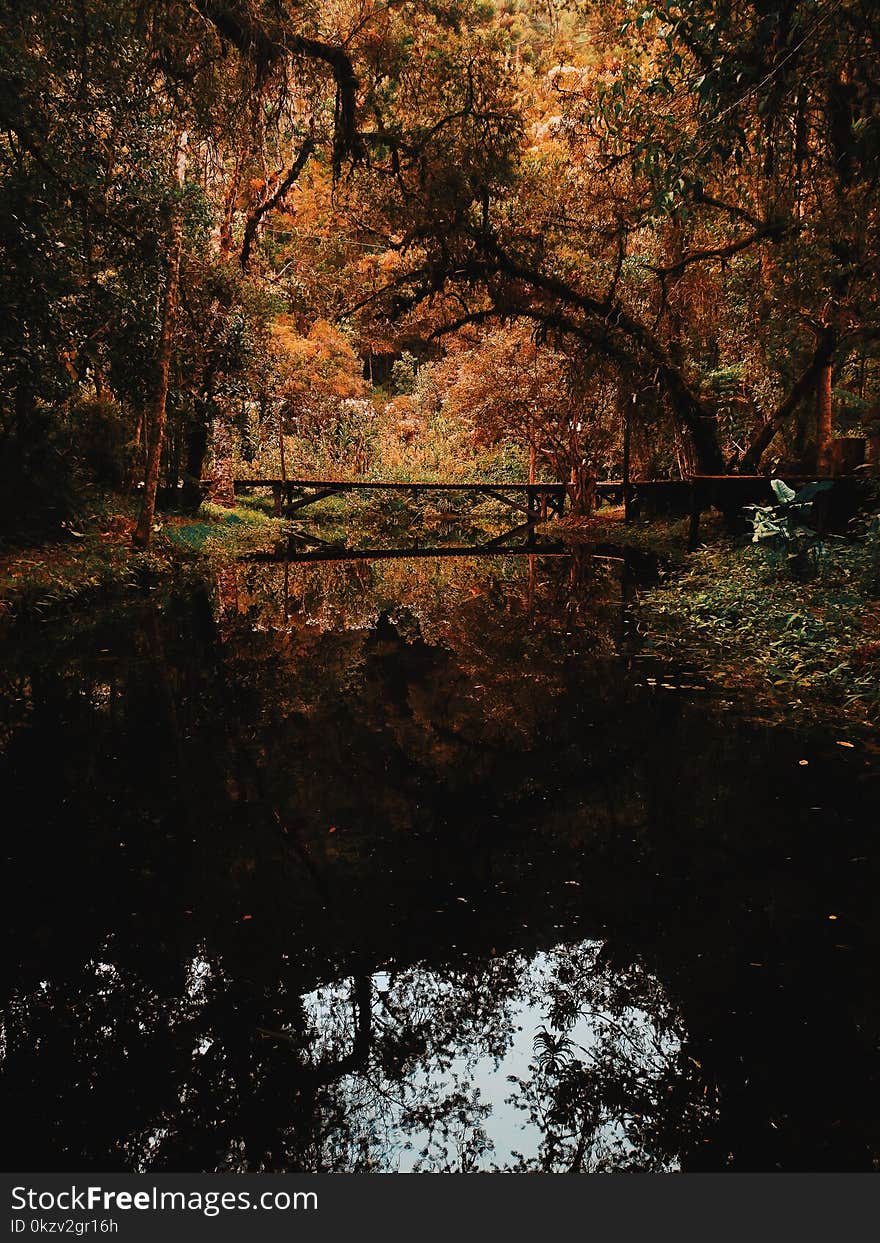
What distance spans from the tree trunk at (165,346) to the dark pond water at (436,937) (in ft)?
26.8

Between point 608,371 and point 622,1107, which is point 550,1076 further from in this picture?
point 608,371

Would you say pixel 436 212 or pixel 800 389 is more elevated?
pixel 436 212

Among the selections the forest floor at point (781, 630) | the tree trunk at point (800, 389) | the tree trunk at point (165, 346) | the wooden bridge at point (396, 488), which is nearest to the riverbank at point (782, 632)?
the forest floor at point (781, 630)

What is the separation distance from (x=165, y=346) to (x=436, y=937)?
40.1ft

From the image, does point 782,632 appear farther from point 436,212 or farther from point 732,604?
point 436,212

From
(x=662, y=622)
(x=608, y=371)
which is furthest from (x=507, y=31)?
(x=662, y=622)

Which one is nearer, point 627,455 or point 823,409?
point 823,409

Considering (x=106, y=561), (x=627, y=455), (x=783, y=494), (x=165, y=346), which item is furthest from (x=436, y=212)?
(x=627, y=455)

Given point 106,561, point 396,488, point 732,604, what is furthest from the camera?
point 396,488

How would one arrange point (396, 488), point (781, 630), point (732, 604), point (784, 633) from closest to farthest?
point (784, 633), point (781, 630), point (732, 604), point (396, 488)

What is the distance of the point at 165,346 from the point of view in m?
12.6

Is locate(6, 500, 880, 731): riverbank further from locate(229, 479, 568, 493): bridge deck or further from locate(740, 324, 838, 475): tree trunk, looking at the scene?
locate(229, 479, 568, 493): bridge deck

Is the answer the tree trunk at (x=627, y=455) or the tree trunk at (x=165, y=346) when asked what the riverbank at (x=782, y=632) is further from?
the tree trunk at (x=165, y=346)

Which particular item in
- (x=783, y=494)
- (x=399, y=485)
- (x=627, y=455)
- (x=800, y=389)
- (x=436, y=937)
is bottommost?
Answer: (x=436, y=937)
